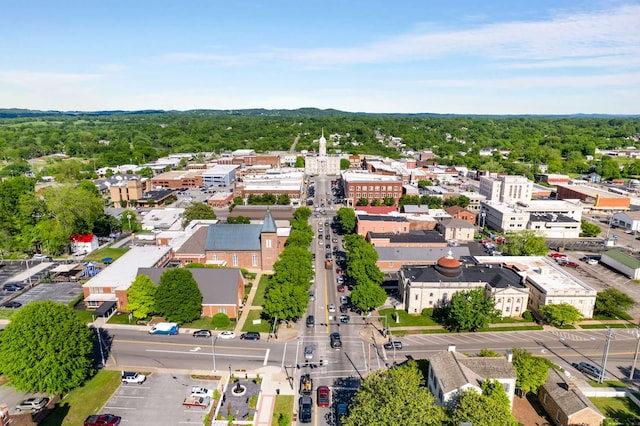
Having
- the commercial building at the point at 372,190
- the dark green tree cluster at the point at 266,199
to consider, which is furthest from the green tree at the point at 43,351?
the commercial building at the point at 372,190

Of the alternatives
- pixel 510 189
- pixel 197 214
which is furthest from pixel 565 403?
pixel 510 189

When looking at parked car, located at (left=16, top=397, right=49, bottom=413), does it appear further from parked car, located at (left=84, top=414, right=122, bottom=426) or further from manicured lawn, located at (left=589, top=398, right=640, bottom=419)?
manicured lawn, located at (left=589, top=398, right=640, bottom=419)

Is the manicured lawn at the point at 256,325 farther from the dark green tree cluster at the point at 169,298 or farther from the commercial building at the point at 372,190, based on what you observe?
the commercial building at the point at 372,190

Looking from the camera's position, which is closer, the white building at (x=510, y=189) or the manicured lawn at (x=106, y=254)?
the manicured lawn at (x=106, y=254)

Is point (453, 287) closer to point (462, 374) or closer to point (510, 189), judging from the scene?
point (462, 374)

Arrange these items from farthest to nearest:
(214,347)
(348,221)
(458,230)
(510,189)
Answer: (510,189) < (348,221) < (458,230) < (214,347)

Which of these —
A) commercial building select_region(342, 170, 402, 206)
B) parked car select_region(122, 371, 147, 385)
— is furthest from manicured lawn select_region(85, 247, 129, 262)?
commercial building select_region(342, 170, 402, 206)
